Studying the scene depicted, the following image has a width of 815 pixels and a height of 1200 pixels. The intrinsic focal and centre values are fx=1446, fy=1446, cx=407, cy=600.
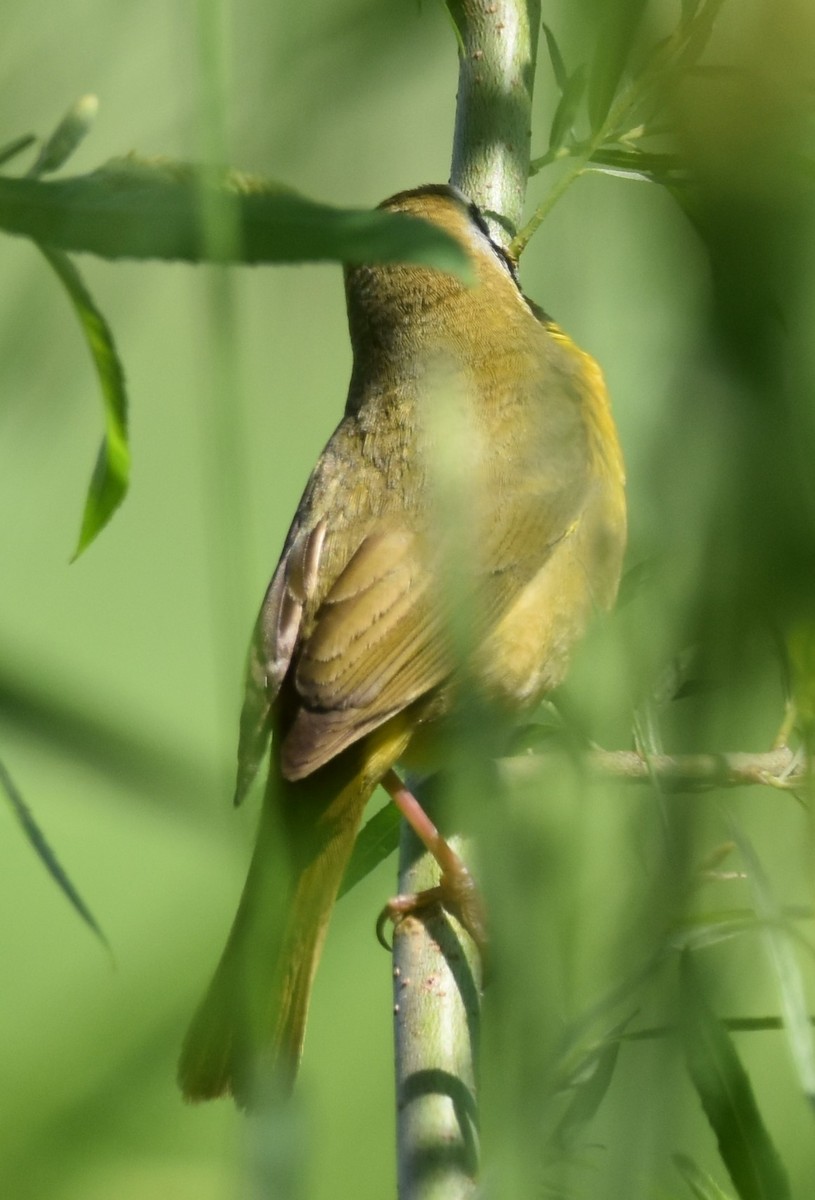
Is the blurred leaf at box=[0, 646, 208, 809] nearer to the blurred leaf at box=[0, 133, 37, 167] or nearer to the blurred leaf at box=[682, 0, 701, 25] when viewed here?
the blurred leaf at box=[0, 133, 37, 167]

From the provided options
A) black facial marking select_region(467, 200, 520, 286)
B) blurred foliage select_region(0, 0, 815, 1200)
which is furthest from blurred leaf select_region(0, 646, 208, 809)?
black facial marking select_region(467, 200, 520, 286)

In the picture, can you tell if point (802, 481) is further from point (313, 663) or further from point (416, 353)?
point (416, 353)

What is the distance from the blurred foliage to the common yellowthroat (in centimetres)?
82

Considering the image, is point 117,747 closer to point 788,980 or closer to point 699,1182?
point 788,980

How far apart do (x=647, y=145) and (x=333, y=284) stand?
0.62m

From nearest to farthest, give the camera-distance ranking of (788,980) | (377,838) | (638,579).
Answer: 1. (788,980)
2. (638,579)
3. (377,838)

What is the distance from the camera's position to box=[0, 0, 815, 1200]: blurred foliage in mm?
646

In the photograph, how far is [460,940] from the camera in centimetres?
198

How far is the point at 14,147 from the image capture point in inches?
34.8

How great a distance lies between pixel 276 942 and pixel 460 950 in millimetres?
1235

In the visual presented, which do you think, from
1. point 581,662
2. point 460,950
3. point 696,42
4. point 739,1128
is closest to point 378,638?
point 460,950

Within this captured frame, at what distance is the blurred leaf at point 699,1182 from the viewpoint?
1.14 meters

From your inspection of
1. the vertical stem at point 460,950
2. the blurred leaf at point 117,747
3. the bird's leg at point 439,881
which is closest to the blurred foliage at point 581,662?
the blurred leaf at point 117,747

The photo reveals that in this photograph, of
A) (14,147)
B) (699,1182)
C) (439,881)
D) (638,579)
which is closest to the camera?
(14,147)
